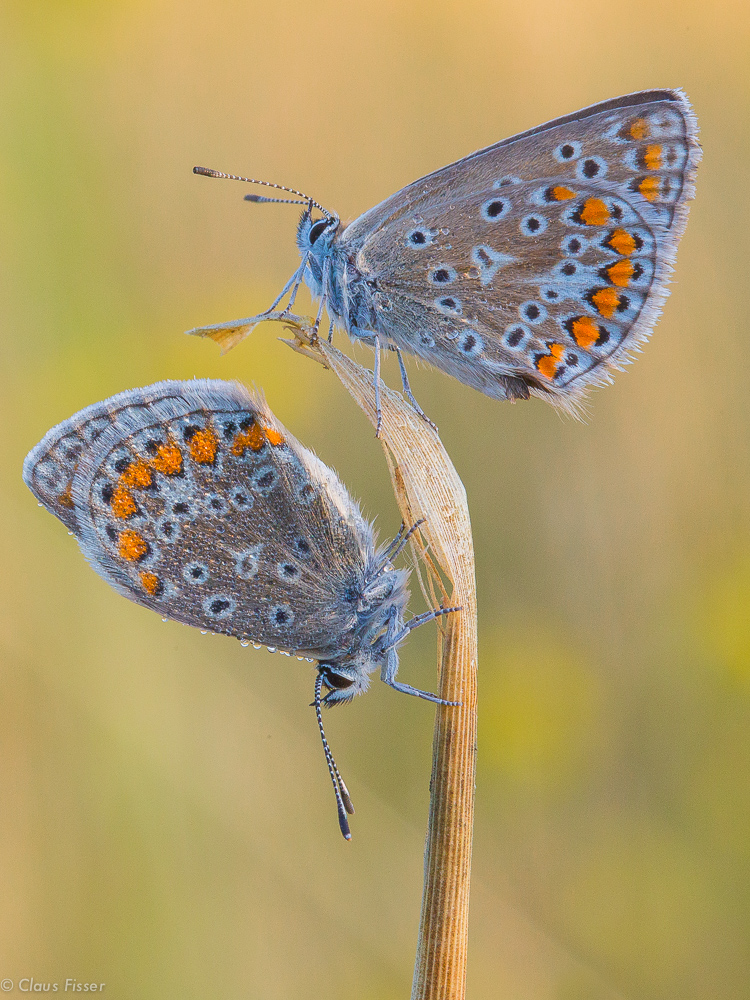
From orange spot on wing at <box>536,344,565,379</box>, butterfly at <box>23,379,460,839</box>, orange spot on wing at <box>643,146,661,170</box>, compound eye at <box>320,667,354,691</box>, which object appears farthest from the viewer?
orange spot on wing at <box>536,344,565,379</box>

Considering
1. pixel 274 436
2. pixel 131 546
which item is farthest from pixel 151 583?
pixel 274 436

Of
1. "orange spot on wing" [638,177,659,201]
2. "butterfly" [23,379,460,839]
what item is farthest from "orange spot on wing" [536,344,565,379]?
"butterfly" [23,379,460,839]

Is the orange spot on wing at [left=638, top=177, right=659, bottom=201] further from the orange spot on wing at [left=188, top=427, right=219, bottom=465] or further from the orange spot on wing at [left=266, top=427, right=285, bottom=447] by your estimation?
the orange spot on wing at [left=188, top=427, right=219, bottom=465]

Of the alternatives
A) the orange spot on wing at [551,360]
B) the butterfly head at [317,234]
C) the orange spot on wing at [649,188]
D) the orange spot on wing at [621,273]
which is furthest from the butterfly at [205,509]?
the orange spot on wing at [649,188]

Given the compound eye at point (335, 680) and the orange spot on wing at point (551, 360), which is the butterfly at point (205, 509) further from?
the orange spot on wing at point (551, 360)

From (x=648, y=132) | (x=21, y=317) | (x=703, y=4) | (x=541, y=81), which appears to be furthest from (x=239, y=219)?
(x=703, y=4)
